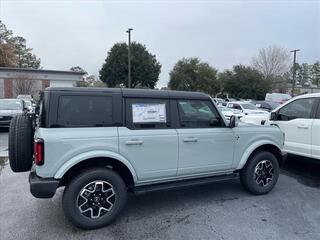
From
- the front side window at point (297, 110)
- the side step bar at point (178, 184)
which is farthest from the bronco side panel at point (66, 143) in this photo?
the front side window at point (297, 110)

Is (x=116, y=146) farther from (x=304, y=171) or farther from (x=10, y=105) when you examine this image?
(x=10, y=105)

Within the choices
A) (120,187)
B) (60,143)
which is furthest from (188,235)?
(60,143)

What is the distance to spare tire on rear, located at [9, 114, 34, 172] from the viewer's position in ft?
12.1

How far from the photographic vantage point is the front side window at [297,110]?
580cm

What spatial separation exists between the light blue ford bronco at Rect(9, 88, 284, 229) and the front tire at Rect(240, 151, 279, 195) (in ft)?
0.66

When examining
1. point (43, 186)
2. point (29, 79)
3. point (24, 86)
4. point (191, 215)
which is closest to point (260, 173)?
point (191, 215)

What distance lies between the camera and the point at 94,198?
3586 millimetres

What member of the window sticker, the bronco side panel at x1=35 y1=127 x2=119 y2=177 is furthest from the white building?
the bronco side panel at x1=35 y1=127 x2=119 y2=177

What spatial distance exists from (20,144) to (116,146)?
4.29ft

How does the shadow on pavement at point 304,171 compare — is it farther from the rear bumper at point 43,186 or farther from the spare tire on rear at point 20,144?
the spare tire on rear at point 20,144

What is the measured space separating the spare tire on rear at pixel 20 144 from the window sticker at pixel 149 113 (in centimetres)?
148

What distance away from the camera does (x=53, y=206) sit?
169 inches

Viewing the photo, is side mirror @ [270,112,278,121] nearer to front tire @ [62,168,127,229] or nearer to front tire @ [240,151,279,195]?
front tire @ [240,151,279,195]

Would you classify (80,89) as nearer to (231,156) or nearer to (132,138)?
(132,138)
